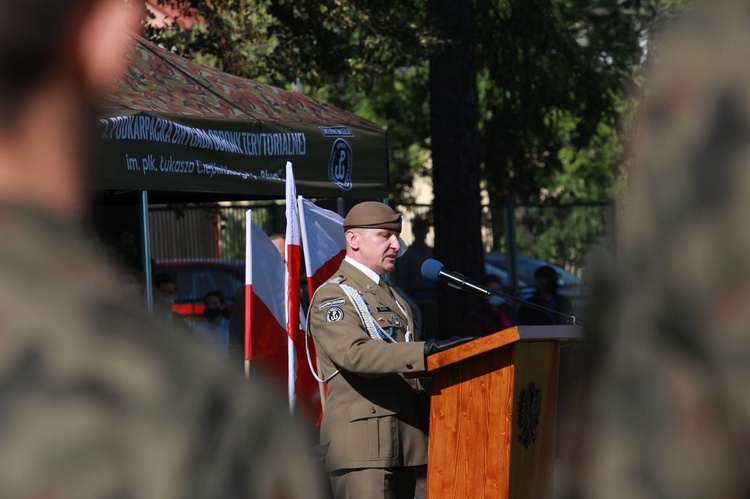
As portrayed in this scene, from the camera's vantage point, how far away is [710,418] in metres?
0.59

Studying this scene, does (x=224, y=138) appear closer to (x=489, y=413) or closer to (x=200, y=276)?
(x=489, y=413)

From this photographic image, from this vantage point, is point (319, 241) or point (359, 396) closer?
point (359, 396)

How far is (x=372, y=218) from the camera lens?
515 cm

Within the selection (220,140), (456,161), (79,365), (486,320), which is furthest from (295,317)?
(456,161)

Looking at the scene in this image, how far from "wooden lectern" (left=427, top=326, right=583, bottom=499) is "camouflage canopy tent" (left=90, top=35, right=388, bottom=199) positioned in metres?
1.96

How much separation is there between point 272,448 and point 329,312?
4.16 meters

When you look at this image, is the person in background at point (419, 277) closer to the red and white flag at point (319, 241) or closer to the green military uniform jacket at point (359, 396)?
the red and white flag at point (319, 241)

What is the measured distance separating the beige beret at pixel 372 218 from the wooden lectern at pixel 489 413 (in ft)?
2.43

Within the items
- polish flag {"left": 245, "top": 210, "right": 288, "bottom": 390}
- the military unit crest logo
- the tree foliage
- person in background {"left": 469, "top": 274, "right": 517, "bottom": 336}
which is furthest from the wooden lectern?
person in background {"left": 469, "top": 274, "right": 517, "bottom": 336}

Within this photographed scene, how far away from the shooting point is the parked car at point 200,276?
1162 centimetres

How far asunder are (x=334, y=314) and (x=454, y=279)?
21.0 inches

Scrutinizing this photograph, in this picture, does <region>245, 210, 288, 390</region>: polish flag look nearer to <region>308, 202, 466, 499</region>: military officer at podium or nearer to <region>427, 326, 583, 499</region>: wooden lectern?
<region>308, 202, 466, 499</region>: military officer at podium

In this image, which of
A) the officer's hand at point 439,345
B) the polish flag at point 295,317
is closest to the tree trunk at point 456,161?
the polish flag at point 295,317

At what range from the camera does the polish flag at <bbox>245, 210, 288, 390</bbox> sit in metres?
6.41
